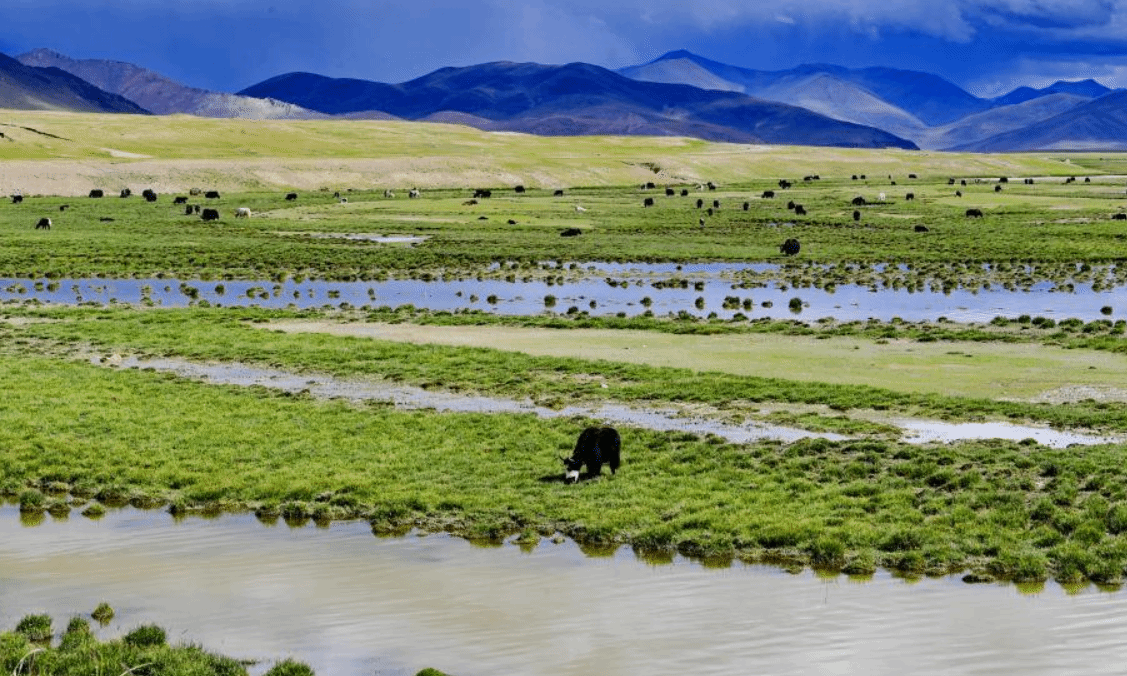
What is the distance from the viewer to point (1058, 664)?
13.9 metres

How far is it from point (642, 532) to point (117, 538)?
7.73m

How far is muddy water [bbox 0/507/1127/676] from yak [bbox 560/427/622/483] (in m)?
3.49

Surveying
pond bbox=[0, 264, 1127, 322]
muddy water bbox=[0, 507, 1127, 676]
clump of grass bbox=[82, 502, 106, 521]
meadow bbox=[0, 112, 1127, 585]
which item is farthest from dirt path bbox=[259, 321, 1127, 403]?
clump of grass bbox=[82, 502, 106, 521]

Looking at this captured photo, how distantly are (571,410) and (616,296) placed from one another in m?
25.8

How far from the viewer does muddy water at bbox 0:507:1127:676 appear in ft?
46.4

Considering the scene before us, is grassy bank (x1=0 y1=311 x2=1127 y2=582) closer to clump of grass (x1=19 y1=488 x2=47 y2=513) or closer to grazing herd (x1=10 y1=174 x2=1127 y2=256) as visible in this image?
clump of grass (x1=19 y1=488 x2=47 y2=513)

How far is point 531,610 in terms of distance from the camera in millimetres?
15969

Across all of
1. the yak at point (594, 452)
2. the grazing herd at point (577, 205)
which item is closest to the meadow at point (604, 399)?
the yak at point (594, 452)

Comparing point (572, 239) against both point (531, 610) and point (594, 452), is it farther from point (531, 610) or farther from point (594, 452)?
point (531, 610)

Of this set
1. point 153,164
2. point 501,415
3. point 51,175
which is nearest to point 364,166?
point 153,164

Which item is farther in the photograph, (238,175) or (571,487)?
(238,175)

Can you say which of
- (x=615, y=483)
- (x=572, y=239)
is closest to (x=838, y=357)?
(x=615, y=483)

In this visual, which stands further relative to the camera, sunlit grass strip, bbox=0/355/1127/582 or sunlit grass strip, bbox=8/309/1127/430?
sunlit grass strip, bbox=8/309/1127/430

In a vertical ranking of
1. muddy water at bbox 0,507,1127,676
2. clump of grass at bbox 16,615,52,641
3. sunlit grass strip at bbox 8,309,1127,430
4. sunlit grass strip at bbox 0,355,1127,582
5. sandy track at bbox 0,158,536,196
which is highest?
sandy track at bbox 0,158,536,196
